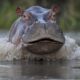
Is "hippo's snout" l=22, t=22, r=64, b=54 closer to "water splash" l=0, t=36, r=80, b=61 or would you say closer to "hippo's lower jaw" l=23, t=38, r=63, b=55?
"hippo's lower jaw" l=23, t=38, r=63, b=55

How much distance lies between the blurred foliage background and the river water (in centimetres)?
1526

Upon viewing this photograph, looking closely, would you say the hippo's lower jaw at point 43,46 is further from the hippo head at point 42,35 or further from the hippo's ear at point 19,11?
the hippo's ear at point 19,11

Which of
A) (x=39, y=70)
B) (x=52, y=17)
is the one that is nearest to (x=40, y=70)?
(x=39, y=70)

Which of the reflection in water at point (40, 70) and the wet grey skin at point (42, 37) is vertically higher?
the wet grey skin at point (42, 37)

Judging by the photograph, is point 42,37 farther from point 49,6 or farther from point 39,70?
point 49,6

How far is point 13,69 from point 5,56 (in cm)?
152

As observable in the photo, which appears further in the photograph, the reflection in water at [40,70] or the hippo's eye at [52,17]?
the hippo's eye at [52,17]

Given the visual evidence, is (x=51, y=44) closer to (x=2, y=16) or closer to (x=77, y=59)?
(x=77, y=59)

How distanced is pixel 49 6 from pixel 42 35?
57.6ft

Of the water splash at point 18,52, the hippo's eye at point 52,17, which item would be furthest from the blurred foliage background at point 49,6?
the hippo's eye at point 52,17

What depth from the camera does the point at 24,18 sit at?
943cm

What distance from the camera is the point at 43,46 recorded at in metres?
8.85

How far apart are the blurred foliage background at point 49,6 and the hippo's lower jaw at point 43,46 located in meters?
15.1

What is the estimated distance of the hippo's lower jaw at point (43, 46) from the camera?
8.78 meters
